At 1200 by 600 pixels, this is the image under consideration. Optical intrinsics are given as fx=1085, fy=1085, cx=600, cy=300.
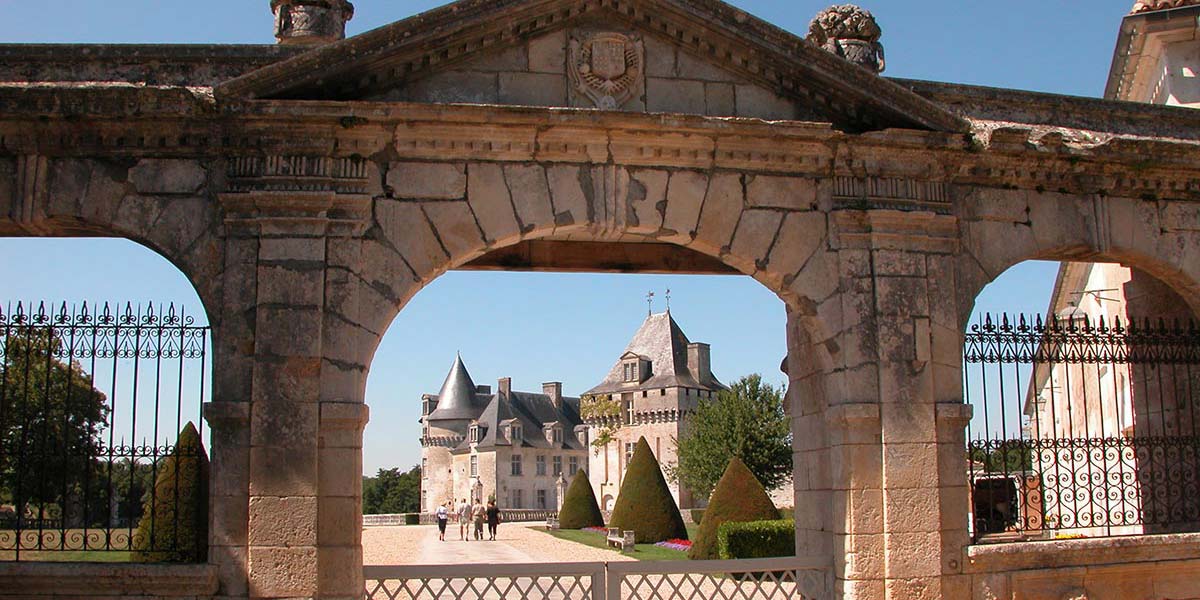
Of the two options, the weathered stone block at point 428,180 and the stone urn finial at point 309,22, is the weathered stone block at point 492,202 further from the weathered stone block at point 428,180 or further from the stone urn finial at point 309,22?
the stone urn finial at point 309,22

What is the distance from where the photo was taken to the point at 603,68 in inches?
285

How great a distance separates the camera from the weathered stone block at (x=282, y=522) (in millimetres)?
6441

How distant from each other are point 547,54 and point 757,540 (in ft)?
31.4

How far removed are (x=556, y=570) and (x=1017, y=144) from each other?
433 cm

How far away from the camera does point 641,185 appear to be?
285 inches

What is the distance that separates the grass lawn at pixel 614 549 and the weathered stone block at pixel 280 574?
1293cm

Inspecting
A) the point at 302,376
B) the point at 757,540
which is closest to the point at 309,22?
the point at 302,376

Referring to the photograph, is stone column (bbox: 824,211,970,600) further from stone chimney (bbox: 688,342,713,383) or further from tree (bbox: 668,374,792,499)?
stone chimney (bbox: 688,342,713,383)

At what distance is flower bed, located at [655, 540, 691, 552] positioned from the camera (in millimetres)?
20942

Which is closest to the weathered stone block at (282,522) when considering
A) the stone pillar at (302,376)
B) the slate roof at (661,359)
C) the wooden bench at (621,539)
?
the stone pillar at (302,376)

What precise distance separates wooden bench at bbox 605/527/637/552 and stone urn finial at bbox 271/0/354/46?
15.2 m

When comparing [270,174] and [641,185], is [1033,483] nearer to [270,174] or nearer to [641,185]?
[641,185]

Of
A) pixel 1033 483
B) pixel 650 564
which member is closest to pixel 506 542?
pixel 1033 483

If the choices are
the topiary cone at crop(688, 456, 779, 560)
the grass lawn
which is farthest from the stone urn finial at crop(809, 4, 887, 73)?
the grass lawn
